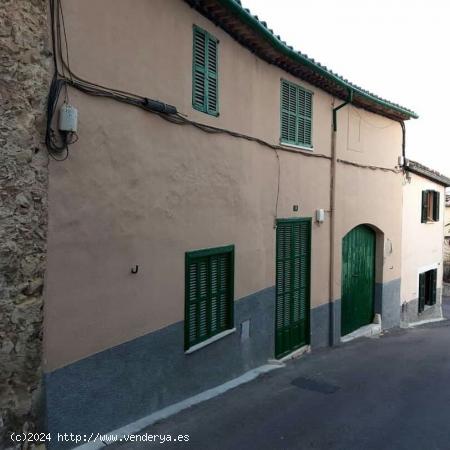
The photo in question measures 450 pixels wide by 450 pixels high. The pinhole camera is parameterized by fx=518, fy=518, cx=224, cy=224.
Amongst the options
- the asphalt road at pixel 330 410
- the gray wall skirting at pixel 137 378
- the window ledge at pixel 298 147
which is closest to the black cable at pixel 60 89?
the gray wall skirting at pixel 137 378

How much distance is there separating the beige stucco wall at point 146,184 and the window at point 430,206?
9641mm

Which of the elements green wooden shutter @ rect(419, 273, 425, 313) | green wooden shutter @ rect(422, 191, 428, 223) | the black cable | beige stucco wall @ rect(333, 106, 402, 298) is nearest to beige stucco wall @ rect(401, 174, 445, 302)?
green wooden shutter @ rect(422, 191, 428, 223)

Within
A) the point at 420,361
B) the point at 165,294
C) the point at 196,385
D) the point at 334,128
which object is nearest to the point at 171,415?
the point at 196,385

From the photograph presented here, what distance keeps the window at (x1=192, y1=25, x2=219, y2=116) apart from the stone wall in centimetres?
268

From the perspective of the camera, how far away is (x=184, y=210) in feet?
22.6

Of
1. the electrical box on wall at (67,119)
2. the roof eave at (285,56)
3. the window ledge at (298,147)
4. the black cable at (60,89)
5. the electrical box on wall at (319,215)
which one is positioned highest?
the roof eave at (285,56)

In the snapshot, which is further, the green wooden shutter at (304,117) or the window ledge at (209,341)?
the green wooden shutter at (304,117)

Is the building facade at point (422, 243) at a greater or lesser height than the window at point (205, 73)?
lesser

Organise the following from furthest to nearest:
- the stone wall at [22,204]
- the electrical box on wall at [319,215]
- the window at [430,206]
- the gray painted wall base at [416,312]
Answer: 1. the window at [430,206]
2. the gray painted wall base at [416,312]
3. the electrical box on wall at [319,215]
4. the stone wall at [22,204]

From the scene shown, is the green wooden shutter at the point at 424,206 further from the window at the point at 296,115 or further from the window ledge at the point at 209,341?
the window ledge at the point at 209,341

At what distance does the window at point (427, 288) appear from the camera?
18.3 metres

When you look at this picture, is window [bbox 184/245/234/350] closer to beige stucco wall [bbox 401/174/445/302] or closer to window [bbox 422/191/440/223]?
beige stucco wall [bbox 401/174/445/302]

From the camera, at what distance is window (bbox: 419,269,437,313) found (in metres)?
18.3

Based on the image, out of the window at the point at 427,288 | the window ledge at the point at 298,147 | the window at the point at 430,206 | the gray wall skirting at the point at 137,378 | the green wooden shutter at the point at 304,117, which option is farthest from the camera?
the window at the point at 427,288
